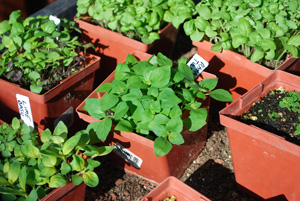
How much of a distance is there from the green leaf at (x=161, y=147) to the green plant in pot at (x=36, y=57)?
2.09 feet

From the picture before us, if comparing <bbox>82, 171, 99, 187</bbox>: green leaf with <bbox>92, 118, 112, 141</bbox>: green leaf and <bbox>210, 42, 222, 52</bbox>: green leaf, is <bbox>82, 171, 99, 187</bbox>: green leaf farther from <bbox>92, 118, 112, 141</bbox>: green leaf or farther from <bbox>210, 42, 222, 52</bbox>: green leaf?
<bbox>210, 42, 222, 52</bbox>: green leaf

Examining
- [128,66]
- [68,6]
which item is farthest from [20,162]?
[68,6]

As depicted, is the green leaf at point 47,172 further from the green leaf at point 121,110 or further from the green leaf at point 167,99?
the green leaf at point 167,99

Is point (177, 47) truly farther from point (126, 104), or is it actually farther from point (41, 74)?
point (126, 104)

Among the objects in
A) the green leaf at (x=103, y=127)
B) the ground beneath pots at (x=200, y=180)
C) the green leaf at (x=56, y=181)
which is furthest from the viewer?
the ground beneath pots at (x=200, y=180)

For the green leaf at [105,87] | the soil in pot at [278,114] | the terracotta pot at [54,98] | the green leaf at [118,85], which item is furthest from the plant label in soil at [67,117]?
the soil in pot at [278,114]

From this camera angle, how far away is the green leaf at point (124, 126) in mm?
1366

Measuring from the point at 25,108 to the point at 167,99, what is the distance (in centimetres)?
73

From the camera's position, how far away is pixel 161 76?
4.52 ft

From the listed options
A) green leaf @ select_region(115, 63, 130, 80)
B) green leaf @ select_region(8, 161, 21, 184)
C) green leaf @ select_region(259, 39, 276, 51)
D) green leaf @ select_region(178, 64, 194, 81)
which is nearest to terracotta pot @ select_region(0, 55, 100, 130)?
green leaf @ select_region(115, 63, 130, 80)

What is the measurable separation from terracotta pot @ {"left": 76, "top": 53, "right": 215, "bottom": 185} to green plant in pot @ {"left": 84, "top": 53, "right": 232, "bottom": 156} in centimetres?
4

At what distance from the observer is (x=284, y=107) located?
1531mm

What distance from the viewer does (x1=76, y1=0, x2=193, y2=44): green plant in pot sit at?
6.16 ft

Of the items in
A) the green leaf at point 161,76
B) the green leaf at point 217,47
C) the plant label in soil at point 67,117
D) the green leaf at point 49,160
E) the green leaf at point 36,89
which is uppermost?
the green leaf at point 161,76
